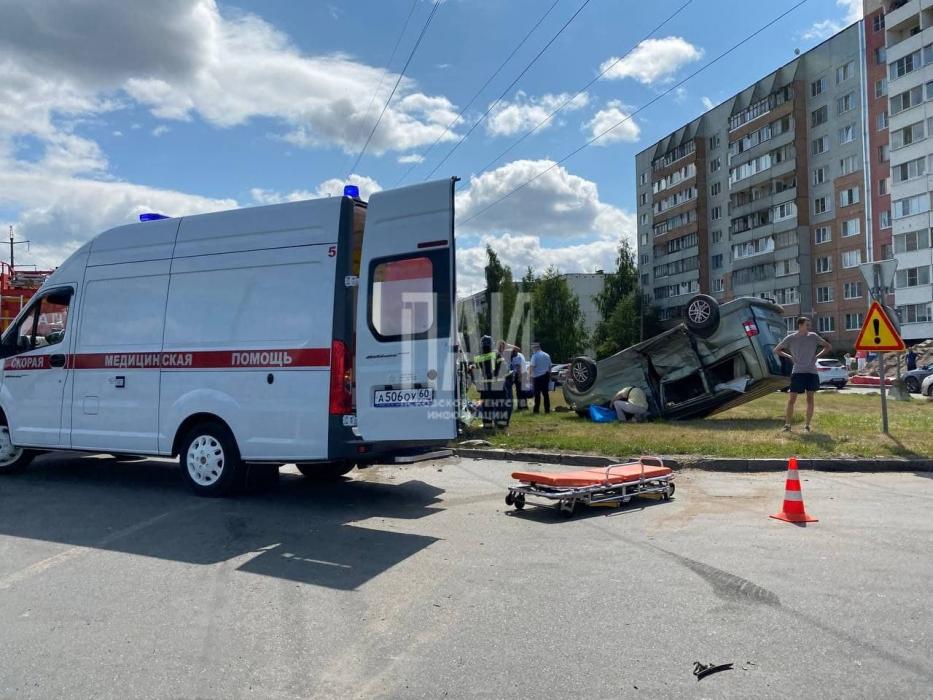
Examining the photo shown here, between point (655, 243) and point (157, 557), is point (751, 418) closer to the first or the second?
point (157, 557)

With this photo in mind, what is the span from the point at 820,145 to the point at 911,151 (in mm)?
10244

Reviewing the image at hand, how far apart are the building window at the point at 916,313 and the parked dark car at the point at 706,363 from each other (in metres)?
41.1

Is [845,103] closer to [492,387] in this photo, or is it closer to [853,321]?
[853,321]

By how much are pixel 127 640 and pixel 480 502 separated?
→ 13.5 ft

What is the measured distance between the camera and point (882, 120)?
52.6 meters

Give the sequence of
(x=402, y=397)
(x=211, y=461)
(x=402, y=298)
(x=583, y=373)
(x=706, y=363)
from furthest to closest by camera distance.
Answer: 1. (x=583, y=373)
2. (x=706, y=363)
3. (x=211, y=461)
4. (x=402, y=298)
5. (x=402, y=397)

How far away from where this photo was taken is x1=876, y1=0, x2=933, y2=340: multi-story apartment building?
4775 centimetres

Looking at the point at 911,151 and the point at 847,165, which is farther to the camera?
the point at 847,165

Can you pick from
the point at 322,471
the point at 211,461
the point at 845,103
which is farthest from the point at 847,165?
the point at 211,461

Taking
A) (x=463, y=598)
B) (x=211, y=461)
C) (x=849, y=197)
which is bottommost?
(x=463, y=598)

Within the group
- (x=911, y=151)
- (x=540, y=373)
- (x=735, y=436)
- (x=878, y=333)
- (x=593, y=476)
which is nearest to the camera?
(x=593, y=476)

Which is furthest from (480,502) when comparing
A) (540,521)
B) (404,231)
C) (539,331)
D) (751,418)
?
(539,331)

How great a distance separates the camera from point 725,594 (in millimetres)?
4562

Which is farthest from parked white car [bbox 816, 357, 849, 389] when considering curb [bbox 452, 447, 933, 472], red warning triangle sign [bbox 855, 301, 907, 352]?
curb [bbox 452, 447, 933, 472]
